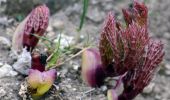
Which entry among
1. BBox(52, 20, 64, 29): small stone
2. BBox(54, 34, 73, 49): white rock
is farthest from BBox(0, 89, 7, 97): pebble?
BBox(52, 20, 64, 29): small stone

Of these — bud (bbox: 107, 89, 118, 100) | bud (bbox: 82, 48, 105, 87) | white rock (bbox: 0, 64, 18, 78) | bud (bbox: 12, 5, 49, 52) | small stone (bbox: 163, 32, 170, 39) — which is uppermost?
bud (bbox: 12, 5, 49, 52)

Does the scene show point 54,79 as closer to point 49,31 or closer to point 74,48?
point 74,48

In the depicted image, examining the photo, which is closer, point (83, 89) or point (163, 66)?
point (83, 89)

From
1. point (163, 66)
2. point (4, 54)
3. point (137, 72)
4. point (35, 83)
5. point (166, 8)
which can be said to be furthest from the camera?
point (166, 8)

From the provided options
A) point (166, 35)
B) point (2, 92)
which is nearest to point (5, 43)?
point (2, 92)

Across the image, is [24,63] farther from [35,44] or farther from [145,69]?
[145,69]

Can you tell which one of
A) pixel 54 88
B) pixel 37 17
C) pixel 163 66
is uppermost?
pixel 37 17

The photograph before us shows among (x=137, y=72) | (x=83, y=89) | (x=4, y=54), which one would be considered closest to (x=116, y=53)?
(x=137, y=72)

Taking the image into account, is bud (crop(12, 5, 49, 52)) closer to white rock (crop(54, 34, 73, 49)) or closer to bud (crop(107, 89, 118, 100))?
white rock (crop(54, 34, 73, 49))
